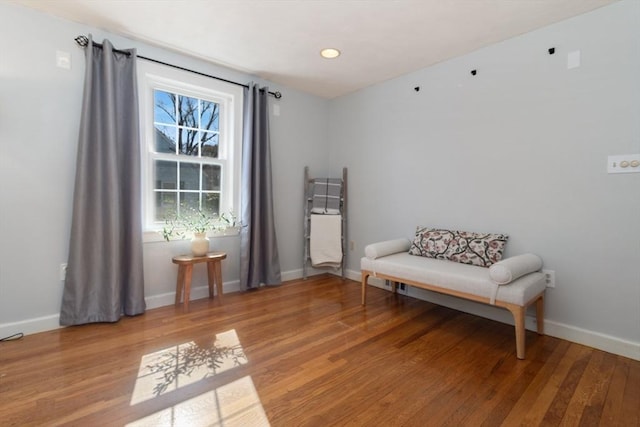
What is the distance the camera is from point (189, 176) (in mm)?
3104

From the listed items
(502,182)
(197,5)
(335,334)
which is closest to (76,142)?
(197,5)

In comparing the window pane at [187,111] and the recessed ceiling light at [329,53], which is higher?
the recessed ceiling light at [329,53]

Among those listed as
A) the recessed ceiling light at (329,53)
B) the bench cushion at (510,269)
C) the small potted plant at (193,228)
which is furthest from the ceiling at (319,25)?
the bench cushion at (510,269)

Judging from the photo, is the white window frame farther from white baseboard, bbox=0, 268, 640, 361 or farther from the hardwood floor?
the hardwood floor

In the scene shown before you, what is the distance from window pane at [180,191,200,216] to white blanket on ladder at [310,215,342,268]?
1.41 meters

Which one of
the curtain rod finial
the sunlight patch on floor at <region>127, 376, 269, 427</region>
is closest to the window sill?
the curtain rod finial

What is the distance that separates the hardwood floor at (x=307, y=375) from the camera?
1.45m

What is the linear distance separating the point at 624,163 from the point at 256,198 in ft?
9.98

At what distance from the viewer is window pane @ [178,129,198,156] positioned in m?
3.05

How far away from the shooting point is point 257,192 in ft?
11.0

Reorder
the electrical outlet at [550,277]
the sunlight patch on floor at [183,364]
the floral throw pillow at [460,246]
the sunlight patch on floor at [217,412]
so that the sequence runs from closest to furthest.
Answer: the sunlight patch on floor at [217,412] → the sunlight patch on floor at [183,364] → the electrical outlet at [550,277] → the floral throw pillow at [460,246]

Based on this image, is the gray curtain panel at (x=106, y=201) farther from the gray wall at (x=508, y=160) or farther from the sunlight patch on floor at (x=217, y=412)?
the sunlight patch on floor at (x=217, y=412)

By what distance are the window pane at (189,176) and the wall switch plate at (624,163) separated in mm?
3432

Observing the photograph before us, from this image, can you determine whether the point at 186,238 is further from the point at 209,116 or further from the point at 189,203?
the point at 209,116
